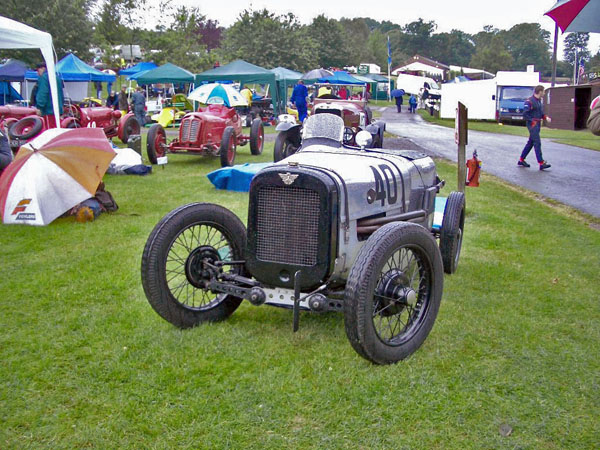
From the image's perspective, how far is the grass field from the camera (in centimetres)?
298

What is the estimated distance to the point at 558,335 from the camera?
13.8 ft

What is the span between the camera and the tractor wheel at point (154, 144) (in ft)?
39.9

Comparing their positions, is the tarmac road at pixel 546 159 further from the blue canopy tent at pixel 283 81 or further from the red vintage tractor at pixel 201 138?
the blue canopy tent at pixel 283 81

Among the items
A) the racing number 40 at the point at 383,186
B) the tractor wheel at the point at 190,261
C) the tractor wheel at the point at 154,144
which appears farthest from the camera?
the tractor wheel at the point at 154,144

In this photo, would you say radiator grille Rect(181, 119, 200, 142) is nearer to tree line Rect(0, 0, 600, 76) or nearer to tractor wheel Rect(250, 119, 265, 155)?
tractor wheel Rect(250, 119, 265, 155)

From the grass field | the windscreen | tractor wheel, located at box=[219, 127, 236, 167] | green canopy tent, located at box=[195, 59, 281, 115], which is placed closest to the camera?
the grass field

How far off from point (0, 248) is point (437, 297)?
16.1ft

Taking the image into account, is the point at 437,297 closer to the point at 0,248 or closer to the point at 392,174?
the point at 392,174

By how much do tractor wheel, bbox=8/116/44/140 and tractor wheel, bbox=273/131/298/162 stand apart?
5085mm

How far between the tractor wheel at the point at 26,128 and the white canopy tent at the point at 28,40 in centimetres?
45

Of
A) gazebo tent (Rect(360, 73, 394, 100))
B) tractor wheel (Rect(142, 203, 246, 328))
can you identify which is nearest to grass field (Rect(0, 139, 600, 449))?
tractor wheel (Rect(142, 203, 246, 328))

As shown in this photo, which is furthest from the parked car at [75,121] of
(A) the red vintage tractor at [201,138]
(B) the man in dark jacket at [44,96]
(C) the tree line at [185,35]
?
(C) the tree line at [185,35]

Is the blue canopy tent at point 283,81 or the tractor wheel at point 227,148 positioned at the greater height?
the blue canopy tent at point 283,81

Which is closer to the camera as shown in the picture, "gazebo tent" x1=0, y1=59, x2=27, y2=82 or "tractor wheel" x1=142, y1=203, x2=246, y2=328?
"tractor wheel" x1=142, y1=203, x2=246, y2=328
